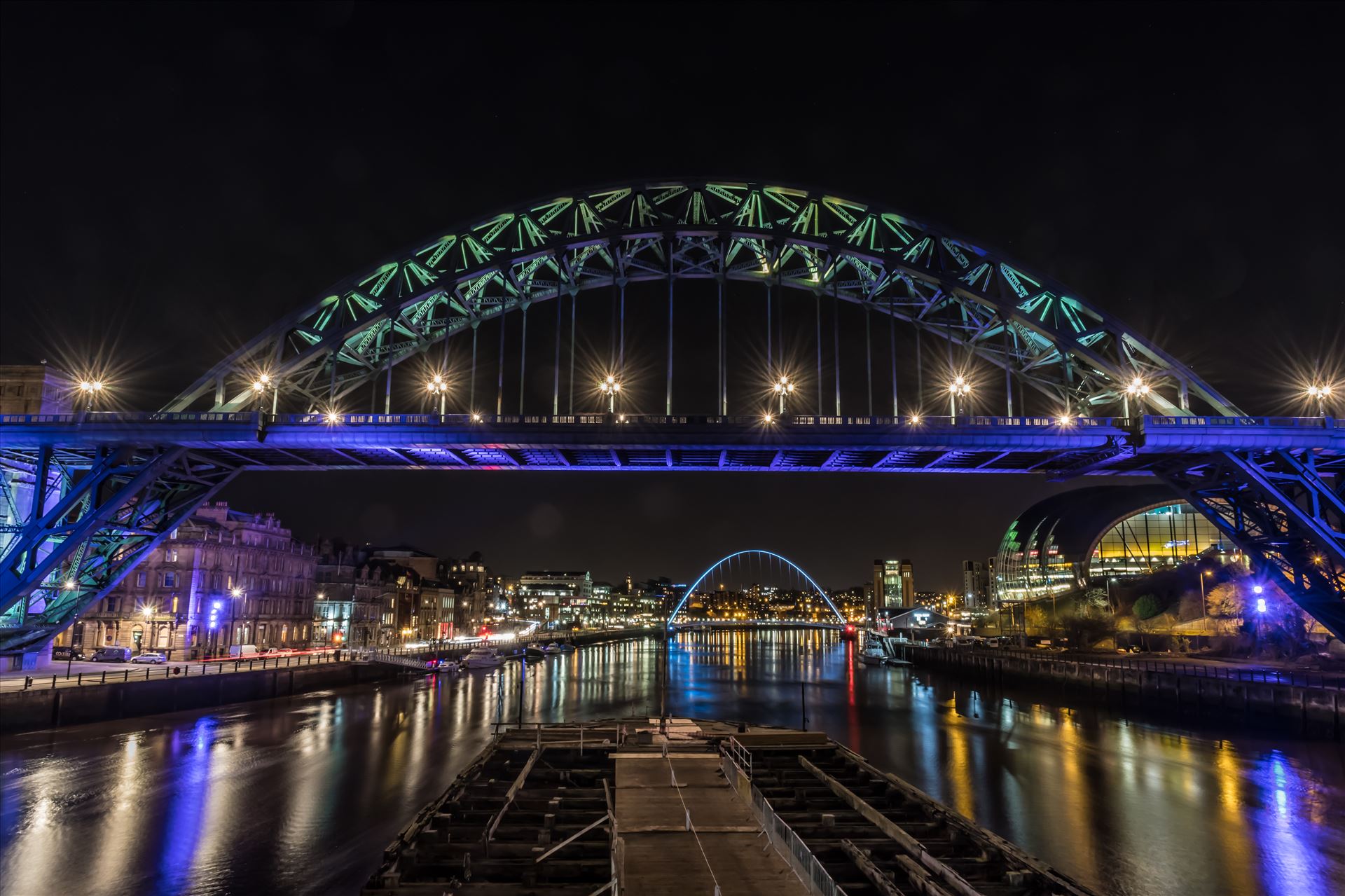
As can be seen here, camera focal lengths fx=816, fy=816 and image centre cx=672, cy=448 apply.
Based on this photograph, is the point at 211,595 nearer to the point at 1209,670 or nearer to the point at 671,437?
the point at 671,437

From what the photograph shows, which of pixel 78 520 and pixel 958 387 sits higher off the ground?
pixel 958 387

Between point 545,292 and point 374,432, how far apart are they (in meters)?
16.1

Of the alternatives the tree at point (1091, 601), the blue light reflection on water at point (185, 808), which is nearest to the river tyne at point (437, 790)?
the blue light reflection on water at point (185, 808)

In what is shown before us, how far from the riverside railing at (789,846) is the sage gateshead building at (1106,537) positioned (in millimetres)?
113392

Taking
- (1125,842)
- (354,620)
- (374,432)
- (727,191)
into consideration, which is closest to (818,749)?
(1125,842)

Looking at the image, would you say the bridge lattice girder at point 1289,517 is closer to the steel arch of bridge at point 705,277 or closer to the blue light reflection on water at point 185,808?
the steel arch of bridge at point 705,277

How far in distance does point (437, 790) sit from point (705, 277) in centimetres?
3629

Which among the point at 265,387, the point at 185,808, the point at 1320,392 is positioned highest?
the point at 265,387

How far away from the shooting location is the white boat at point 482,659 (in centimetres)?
10350

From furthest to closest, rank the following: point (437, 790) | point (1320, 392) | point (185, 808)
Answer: point (1320, 392) → point (437, 790) → point (185, 808)

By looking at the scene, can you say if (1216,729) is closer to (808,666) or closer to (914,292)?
(914,292)

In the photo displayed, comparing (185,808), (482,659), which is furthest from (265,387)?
(482,659)

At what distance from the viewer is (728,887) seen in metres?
15.1

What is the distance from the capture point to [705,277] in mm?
56500
